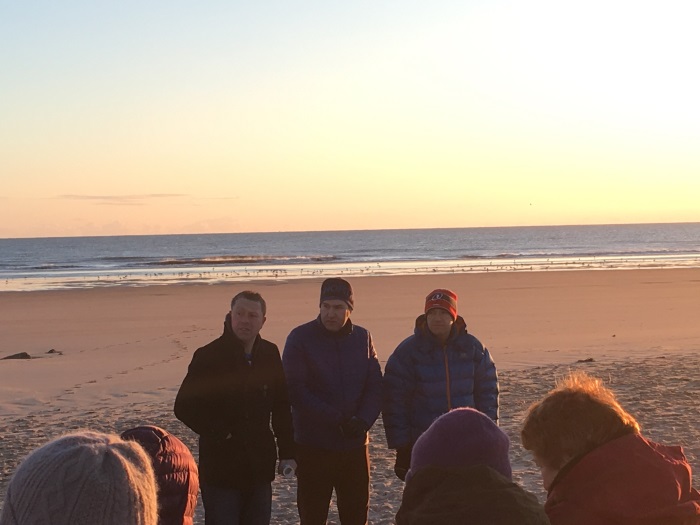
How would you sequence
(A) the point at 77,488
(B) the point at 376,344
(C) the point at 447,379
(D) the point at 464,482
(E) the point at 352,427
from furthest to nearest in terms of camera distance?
1. (B) the point at 376,344
2. (C) the point at 447,379
3. (E) the point at 352,427
4. (D) the point at 464,482
5. (A) the point at 77,488

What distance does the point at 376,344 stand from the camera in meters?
13.5

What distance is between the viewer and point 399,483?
237 inches

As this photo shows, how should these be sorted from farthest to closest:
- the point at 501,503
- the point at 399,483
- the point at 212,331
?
the point at 212,331 < the point at 399,483 < the point at 501,503

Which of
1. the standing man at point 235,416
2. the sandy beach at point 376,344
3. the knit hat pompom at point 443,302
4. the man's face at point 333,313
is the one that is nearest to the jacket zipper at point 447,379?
the knit hat pompom at point 443,302

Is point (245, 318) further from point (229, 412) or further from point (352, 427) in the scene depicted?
point (352, 427)

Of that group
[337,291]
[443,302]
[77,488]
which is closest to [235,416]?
[337,291]

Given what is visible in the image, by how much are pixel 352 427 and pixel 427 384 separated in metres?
0.50

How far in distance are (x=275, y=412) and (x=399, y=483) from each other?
2.07m

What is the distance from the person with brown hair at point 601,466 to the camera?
7.39ft

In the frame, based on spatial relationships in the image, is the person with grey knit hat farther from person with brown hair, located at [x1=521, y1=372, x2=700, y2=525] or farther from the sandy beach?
the sandy beach

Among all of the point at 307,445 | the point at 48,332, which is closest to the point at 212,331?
the point at 48,332

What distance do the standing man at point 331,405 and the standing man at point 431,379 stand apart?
0.44ft

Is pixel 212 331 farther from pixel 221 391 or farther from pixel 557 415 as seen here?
pixel 557 415

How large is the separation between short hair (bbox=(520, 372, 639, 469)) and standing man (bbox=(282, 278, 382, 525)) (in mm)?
2098
